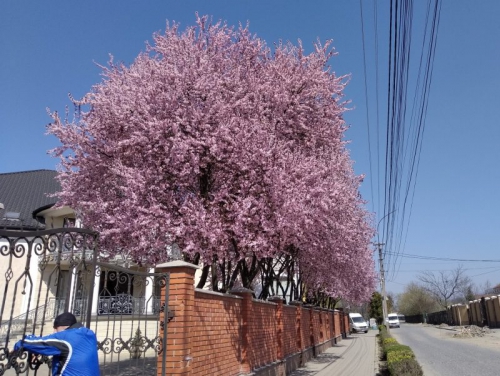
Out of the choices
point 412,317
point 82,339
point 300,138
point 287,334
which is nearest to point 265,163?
point 300,138

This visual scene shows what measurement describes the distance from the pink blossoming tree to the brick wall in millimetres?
1481

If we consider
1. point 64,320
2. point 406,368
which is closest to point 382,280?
point 406,368

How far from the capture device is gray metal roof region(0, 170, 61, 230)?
2922cm

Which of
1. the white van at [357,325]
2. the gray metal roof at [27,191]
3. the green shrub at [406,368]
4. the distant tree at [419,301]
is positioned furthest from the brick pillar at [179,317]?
the distant tree at [419,301]

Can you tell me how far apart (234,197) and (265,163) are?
1.15 meters

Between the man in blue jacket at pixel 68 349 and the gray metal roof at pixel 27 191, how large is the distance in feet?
82.8

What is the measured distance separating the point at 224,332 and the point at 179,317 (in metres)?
2.40

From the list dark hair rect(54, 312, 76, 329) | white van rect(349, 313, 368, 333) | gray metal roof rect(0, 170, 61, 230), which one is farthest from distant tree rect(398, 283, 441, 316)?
dark hair rect(54, 312, 76, 329)

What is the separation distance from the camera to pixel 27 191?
3225 centimetres

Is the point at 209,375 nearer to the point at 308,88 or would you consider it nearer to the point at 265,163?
the point at 265,163

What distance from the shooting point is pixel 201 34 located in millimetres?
11352

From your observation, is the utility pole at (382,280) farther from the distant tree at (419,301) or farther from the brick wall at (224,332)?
the distant tree at (419,301)

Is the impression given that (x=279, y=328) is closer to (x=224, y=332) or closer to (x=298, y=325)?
(x=298, y=325)

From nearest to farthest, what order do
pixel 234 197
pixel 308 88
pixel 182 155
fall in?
pixel 182 155 < pixel 234 197 < pixel 308 88
